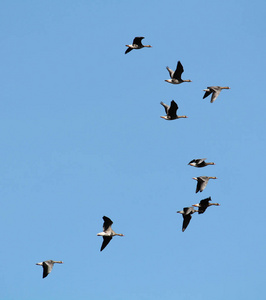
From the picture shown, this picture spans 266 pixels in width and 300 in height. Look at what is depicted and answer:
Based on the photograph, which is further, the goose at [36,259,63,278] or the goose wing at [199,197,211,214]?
the goose wing at [199,197,211,214]

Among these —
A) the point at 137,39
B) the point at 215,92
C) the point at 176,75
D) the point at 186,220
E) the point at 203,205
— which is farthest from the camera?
the point at 137,39

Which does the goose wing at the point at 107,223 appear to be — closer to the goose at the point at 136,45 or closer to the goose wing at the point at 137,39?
the goose at the point at 136,45

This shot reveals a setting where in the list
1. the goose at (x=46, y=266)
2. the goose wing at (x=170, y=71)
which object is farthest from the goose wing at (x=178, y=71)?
the goose at (x=46, y=266)

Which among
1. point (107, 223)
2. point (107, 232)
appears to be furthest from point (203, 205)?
point (107, 232)

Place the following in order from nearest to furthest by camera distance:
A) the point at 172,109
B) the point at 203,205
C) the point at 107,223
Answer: the point at 107,223, the point at 203,205, the point at 172,109

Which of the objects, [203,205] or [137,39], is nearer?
[203,205]

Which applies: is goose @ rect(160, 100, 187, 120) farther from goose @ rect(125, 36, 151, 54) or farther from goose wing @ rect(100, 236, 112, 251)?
goose wing @ rect(100, 236, 112, 251)

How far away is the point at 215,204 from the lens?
7288cm

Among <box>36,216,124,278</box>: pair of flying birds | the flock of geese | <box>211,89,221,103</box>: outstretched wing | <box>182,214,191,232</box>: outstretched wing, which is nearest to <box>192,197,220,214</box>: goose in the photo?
the flock of geese

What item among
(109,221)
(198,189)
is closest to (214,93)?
(198,189)

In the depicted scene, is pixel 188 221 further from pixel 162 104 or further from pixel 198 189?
pixel 162 104

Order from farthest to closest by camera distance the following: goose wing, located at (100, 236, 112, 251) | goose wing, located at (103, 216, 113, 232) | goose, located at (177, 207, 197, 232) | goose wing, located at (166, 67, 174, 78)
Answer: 1. goose wing, located at (166, 67, 174, 78)
2. goose wing, located at (100, 236, 112, 251)
3. goose, located at (177, 207, 197, 232)
4. goose wing, located at (103, 216, 113, 232)

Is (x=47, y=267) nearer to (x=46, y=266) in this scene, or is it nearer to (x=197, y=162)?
(x=46, y=266)

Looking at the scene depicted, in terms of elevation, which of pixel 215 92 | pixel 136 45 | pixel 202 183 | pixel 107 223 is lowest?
pixel 107 223
